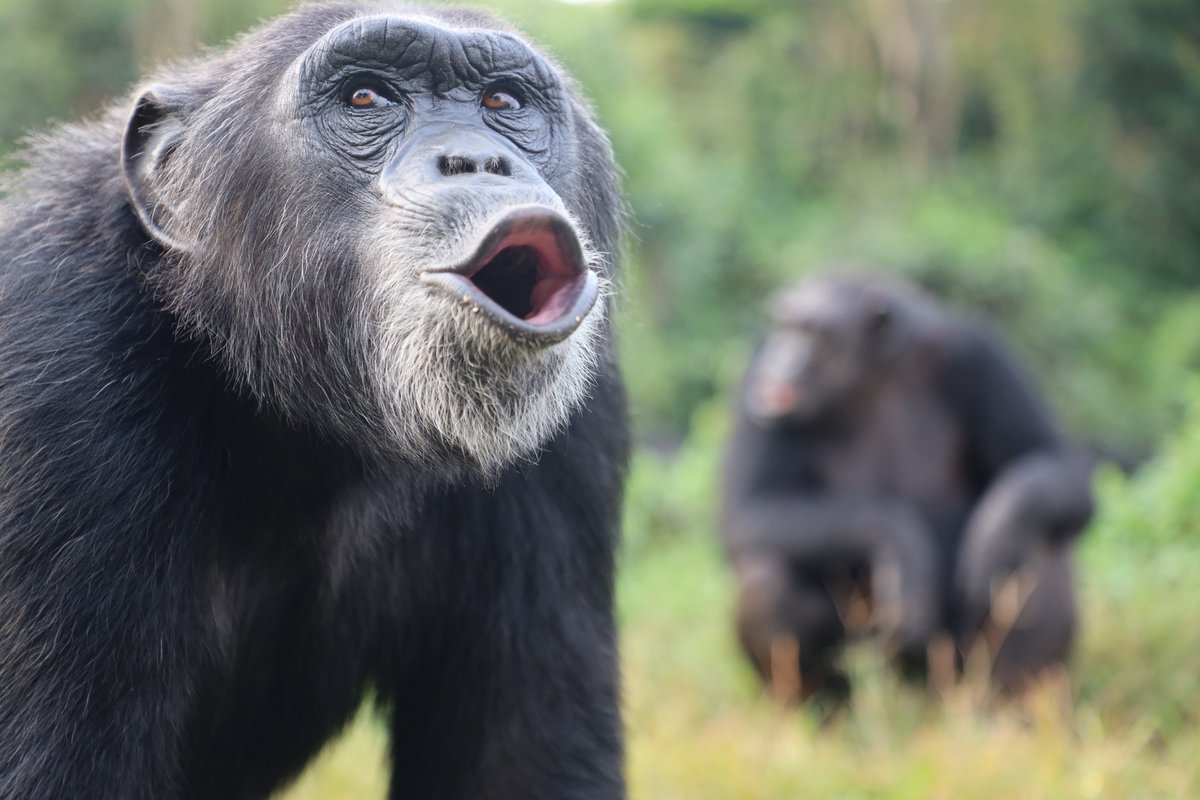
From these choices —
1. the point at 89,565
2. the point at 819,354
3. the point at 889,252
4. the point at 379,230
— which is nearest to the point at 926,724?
the point at 819,354

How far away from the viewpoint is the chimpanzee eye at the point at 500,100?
9.62ft

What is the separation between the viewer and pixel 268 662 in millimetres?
3203

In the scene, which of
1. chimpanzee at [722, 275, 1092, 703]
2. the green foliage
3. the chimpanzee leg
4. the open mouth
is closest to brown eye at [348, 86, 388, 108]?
A: the open mouth

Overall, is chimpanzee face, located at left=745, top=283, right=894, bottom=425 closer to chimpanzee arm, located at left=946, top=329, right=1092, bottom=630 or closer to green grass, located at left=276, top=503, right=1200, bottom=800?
chimpanzee arm, located at left=946, top=329, right=1092, bottom=630

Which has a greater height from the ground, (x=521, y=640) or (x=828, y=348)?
(x=521, y=640)

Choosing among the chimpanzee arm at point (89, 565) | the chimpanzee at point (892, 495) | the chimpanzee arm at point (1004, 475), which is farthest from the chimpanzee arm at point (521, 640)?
the chimpanzee arm at point (1004, 475)

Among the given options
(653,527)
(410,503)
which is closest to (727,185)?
(653,527)

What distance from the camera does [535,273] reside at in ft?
8.82

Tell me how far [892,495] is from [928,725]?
2.03 m

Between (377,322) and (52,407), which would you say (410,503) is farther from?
(52,407)

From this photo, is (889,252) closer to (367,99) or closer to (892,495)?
(892,495)

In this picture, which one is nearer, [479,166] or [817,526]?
[479,166]

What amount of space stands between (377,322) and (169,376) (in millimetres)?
479

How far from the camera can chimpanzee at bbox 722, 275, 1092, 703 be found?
267 inches
